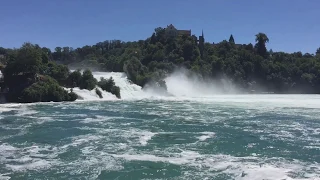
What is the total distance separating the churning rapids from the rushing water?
0.03 meters

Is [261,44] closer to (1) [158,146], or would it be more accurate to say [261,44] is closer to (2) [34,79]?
(2) [34,79]

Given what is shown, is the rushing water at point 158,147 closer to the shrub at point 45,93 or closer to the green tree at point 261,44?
the shrub at point 45,93

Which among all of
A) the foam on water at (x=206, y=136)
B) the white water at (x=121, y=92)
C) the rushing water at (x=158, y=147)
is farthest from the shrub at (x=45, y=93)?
the foam on water at (x=206, y=136)

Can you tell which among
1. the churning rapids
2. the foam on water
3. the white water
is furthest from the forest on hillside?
the foam on water

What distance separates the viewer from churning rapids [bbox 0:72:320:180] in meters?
12.6

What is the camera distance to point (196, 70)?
76688mm

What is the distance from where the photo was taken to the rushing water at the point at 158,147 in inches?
496

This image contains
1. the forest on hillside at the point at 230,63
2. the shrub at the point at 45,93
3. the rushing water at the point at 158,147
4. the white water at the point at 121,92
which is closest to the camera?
the rushing water at the point at 158,147

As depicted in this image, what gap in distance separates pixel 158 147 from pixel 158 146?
0.22 metres

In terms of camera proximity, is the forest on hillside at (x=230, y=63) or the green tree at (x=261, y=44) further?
the green tree at (x=261, y=44)

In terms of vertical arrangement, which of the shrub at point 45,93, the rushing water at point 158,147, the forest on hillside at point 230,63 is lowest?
the rushing water at point 158,147

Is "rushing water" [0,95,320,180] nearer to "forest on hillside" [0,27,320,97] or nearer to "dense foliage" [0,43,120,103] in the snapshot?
"dense foliage" [0,43,120,103]

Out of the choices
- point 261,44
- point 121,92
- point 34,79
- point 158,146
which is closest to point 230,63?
point 261,44

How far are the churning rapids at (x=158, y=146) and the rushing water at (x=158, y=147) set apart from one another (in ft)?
0.10
